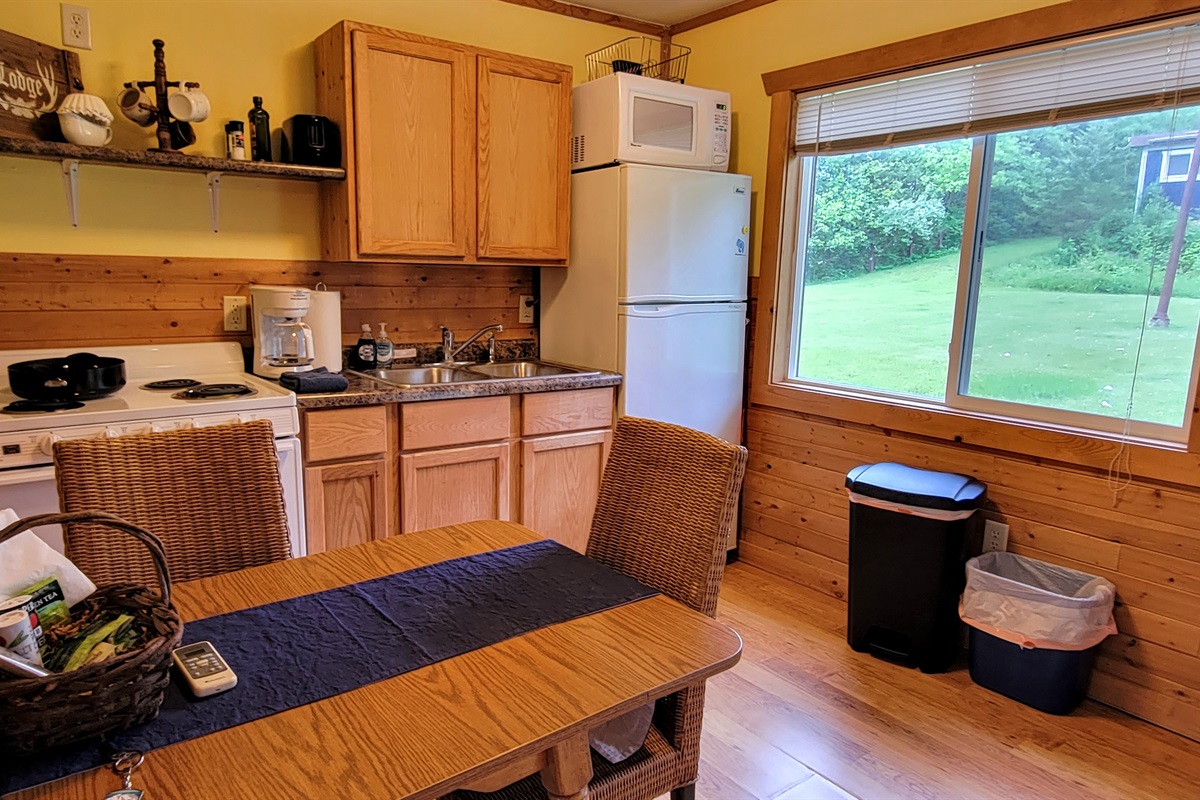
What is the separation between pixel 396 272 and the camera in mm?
3027

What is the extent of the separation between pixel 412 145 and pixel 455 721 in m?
2.22

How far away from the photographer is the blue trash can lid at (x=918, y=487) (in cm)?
240

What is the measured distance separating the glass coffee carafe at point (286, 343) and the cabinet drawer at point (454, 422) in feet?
1.42

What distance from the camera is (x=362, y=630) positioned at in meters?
1.17

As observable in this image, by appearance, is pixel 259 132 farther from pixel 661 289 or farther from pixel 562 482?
pixel 562 482

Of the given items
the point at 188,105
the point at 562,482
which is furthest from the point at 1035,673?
the point at 188,105

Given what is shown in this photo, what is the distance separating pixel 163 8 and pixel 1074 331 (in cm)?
308

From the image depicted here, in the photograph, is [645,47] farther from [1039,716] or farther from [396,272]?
[1039,716]

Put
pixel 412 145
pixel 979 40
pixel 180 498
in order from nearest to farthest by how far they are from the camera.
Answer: pixel 180 498 → pixel 979 40 → pixel 412 145

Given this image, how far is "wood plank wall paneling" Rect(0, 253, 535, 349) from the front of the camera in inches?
93.9

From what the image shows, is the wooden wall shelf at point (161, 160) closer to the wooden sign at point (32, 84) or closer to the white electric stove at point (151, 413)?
the wooden sign at point (32, 84)

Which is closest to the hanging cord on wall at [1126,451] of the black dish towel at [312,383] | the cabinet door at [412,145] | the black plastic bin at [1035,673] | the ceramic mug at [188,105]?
the black plastic bin at [1035,673]

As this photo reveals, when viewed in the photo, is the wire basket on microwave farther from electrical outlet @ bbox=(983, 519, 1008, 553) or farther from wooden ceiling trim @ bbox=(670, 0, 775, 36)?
electrical outlet @ bbox=(983, 519, 1008, 553)

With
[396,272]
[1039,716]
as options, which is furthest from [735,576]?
[396,272]
